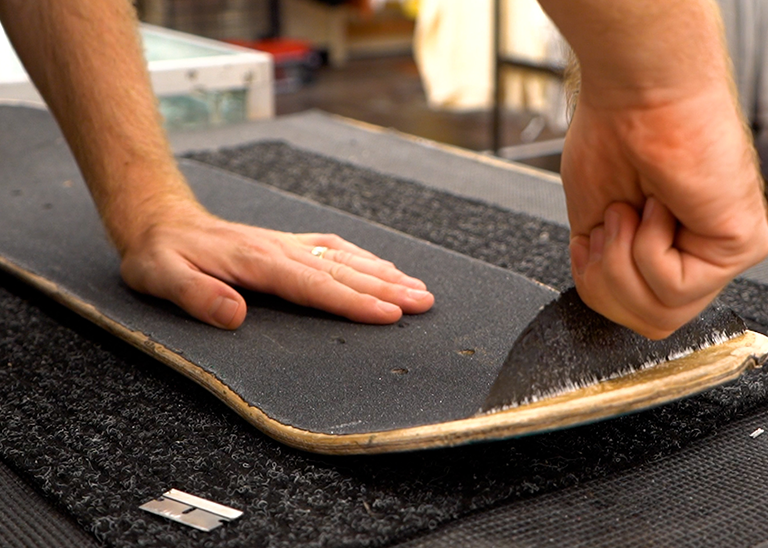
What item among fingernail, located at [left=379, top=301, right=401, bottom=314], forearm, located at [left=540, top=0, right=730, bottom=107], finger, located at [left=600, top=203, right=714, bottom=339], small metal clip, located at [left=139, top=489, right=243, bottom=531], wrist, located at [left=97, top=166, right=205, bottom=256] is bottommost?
small metal clip, located at [left=139, top=489, right=243, bottom=531]

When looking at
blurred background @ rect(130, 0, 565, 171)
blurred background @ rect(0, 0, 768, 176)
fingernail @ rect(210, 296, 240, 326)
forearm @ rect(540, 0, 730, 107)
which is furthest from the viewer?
blurred background @ rect(130, 0, 565, 171)

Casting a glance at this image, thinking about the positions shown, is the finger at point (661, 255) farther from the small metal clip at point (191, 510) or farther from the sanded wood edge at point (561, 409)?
the small metal clip at point (191, 510)

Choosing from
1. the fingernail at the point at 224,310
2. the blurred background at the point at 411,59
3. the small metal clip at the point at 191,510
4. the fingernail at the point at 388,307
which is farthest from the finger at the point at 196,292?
the blurred background at the point at 411,59

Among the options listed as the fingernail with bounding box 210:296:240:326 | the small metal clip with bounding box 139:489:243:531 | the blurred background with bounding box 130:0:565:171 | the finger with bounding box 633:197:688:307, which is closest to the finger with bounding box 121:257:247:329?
the fingernail with bounding box 210:296:240:326

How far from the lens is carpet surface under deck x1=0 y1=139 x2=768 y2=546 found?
49cm

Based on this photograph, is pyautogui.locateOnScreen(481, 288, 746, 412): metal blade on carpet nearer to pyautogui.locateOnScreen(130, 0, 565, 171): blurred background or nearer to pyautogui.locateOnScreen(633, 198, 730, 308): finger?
pyautogui.locateOnScreen(633, 198, 730, 308): finger

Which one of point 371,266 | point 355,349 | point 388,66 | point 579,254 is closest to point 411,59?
point 388,66

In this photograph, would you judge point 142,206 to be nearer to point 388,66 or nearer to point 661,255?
point 661,255

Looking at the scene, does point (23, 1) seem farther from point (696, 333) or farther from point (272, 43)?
point (272, 43)

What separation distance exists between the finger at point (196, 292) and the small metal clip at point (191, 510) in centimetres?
21

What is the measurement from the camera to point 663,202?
473 mm

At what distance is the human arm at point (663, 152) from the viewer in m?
0.45

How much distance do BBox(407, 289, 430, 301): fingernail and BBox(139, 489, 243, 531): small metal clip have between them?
27 cm

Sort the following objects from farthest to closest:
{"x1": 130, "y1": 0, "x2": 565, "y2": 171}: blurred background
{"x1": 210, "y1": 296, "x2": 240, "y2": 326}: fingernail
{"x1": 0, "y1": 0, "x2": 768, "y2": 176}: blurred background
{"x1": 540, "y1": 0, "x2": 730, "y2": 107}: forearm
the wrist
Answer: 1. {"x1": 130, "y1": 0, "x2": 565, "y2": 171}: blurred background
2. {"x1": 0, "y1": 0, "x2": 768, "y2": 176}: blurred background
3. the wrist
4. {"x1": 210, "y1": 296, "x2": 240, "y2": 326}: fingernail
5. {"x1": 540, "y1": 0, "x2": 730, "y2": 107}: forearm
